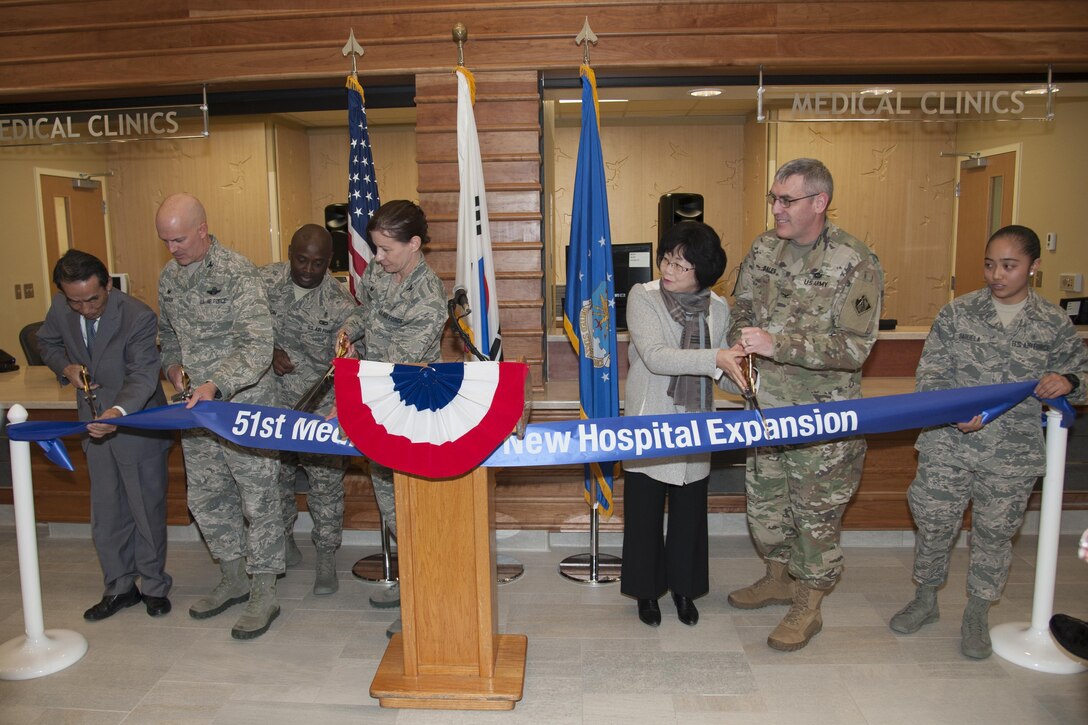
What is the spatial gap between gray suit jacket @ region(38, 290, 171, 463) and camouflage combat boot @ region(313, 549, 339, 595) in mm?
918

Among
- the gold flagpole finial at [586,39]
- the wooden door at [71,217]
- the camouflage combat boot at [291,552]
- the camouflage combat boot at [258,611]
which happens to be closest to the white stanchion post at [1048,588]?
the gold flagpole finial at [586,39]

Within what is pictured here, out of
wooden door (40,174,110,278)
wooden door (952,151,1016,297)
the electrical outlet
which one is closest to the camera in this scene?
the electrical outlet

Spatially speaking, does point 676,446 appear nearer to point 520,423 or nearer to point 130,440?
point 520,423

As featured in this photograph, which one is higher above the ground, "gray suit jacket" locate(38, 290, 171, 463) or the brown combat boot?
"gray suit jacket" locate(38, 290, 171, 463)

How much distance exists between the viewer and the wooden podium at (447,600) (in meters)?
2.54

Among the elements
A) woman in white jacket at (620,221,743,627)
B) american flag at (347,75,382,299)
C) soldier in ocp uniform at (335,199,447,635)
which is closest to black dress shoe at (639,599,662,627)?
woman in white jacket at (620,221,743,627)

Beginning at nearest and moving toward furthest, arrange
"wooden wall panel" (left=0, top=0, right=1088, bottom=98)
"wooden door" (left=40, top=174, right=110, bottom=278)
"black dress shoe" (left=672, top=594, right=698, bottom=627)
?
"black dress shoe" (left=672, top=594, right=698, bottom=627) < "wooden wall panel" (left=0, top=0, right=1088, bottom=98) < "wooden door" (left=40, top=174, right=110, bottom=278)

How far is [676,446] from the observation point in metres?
2.65

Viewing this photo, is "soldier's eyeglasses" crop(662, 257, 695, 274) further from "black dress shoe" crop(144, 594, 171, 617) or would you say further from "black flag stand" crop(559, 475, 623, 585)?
"black dress shoe" crop(144, 594, 171, 617)

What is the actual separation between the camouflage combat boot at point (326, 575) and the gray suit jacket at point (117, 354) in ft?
3.01

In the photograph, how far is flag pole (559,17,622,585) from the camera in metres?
3.70

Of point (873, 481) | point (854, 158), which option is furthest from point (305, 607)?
point (854, 158)

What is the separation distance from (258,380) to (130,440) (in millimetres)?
657

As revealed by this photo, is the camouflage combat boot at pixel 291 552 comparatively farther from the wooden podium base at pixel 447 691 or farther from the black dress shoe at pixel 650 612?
the black dress shoe at pixel 650 612
